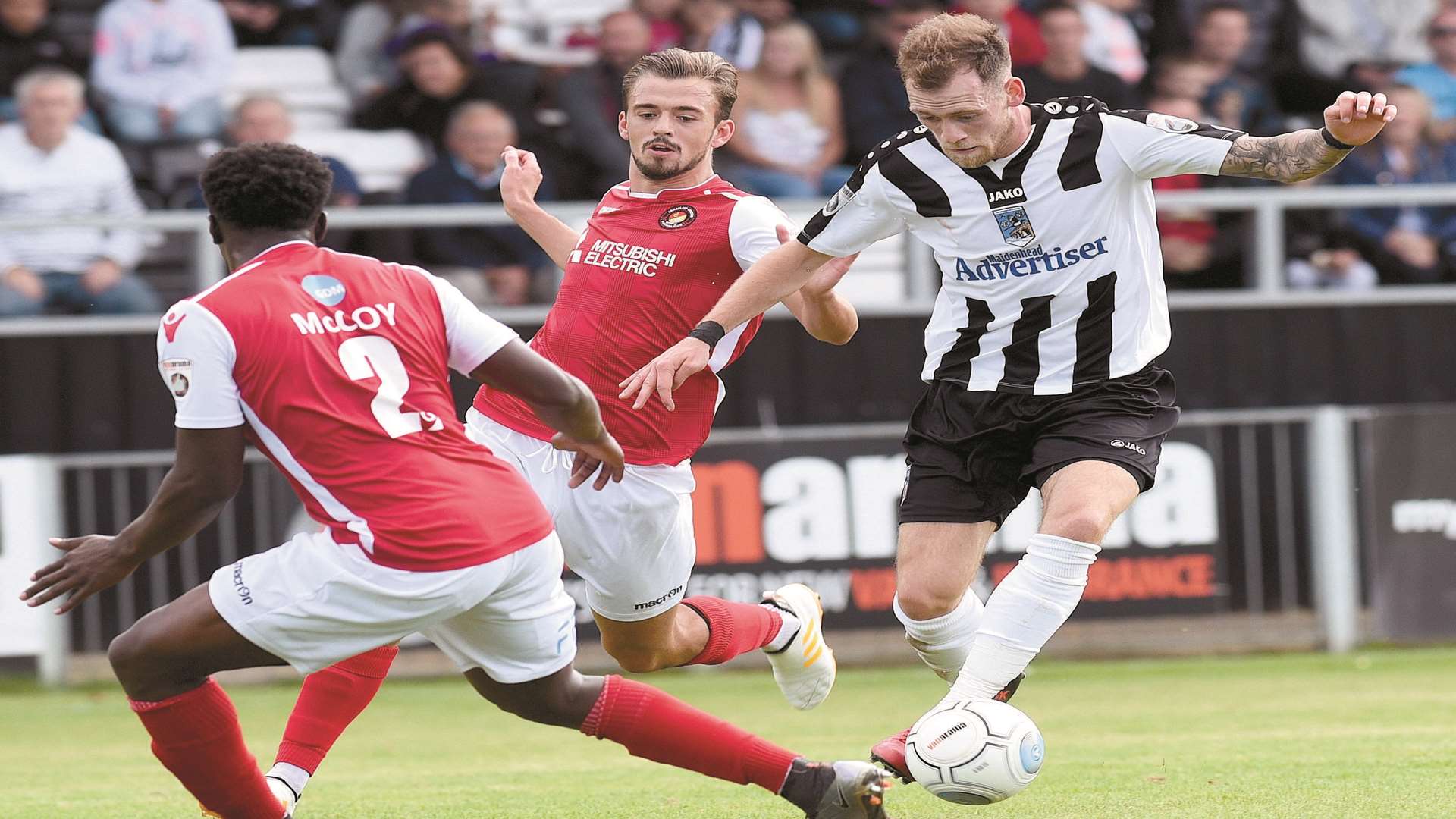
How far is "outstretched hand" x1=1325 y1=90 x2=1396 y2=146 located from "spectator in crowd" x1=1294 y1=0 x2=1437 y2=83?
26.8ft

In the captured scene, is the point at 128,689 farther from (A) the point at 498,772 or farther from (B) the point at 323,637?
(A) the point at 498,772

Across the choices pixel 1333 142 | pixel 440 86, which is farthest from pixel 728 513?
pixel 1333 142

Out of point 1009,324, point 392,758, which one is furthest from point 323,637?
point 392,758

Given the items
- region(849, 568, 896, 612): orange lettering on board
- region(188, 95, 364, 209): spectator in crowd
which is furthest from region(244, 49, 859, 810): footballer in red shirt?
region(188, 95, 364, 209): spectator in crowd

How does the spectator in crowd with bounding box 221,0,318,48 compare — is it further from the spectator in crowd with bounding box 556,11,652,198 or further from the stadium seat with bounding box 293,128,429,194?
the spectator in crowd with bounding box 556,11,652,198

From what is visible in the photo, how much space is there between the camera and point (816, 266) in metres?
5.38

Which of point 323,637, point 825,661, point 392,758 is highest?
point 323,637

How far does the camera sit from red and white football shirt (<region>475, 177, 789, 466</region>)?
18.4ft

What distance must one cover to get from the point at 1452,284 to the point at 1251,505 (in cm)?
221

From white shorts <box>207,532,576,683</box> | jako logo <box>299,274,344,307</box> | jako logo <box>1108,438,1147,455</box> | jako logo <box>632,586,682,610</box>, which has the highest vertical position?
jako logo <box>299,274,344,307</box>

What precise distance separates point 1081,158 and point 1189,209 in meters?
5.70

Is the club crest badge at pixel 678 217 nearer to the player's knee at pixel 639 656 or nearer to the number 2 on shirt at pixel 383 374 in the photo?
the player's knee at pixel 639 656

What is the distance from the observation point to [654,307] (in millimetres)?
5613

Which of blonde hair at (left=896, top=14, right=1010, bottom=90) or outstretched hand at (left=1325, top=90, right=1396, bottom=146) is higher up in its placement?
blonde hair at (left=896, top=14, right=1010, bottom=90)
